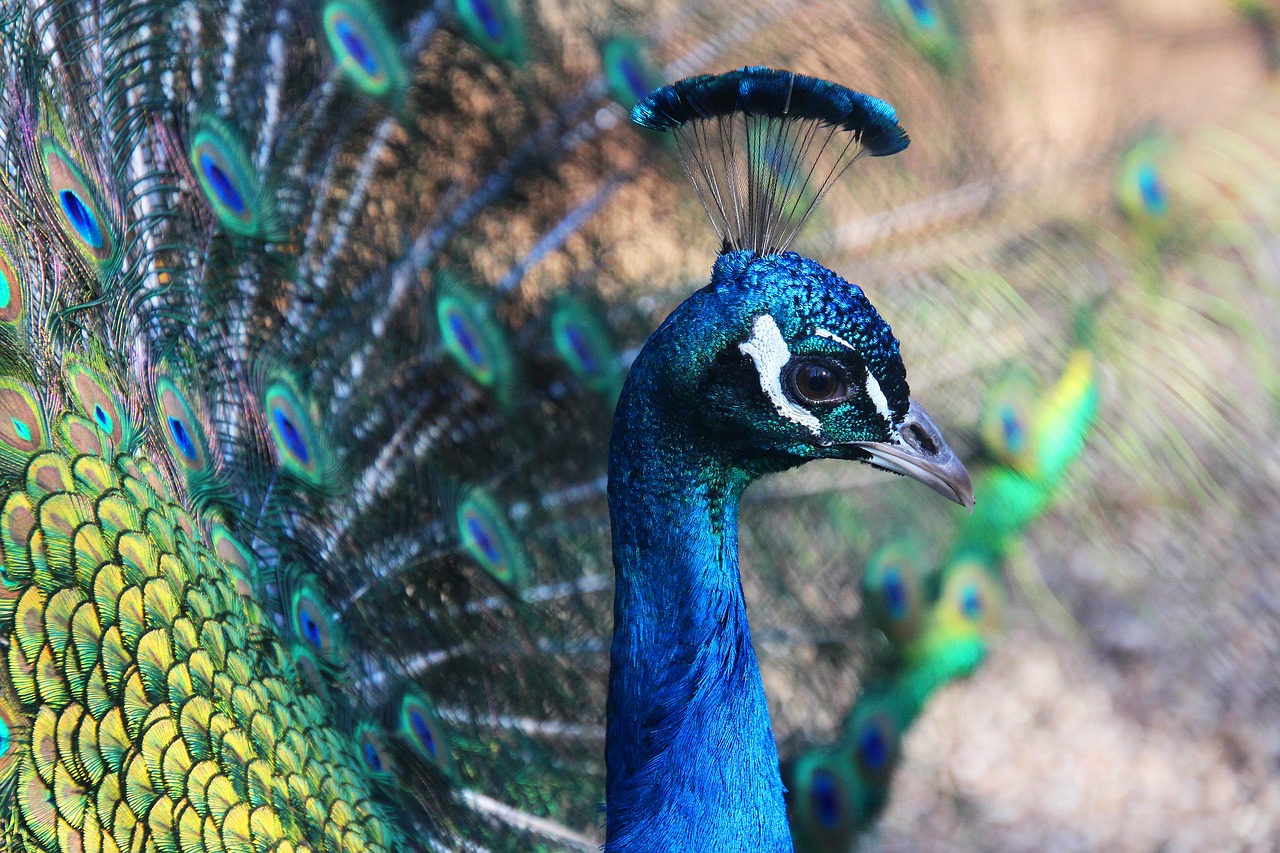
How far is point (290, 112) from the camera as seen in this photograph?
1355 millimetres

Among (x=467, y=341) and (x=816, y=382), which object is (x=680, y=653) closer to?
(x=816, y=382)

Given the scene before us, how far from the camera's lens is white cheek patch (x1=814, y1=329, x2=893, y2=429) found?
0.92 metres

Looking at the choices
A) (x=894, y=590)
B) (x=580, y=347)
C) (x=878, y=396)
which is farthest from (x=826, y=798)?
(x=878, y=396)

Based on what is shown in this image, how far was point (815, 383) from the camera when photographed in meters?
0.94

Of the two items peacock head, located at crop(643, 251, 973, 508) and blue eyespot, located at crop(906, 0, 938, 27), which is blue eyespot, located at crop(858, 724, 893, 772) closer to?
Answer: peacock head, located at crop(643, 251, 973, 508)

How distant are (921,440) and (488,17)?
0.76m

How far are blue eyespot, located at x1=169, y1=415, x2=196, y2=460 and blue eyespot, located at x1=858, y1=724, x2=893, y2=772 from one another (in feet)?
2.97

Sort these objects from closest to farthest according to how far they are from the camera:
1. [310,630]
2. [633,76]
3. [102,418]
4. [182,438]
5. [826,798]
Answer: [102,418]
[182,438]
[310,630]
[633,76]
[826,798]

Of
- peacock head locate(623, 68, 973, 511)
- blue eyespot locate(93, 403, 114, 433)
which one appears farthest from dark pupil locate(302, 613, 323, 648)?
peacock head locate(623, 68, 973, 511)

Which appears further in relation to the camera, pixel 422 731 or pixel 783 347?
pixel 422 731

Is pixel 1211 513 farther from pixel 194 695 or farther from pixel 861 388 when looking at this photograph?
pixel 194 695

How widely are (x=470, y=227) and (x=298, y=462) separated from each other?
0.36m

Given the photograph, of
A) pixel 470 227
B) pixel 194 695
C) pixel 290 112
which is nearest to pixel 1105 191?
pixel 470 227

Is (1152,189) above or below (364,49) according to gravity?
below
